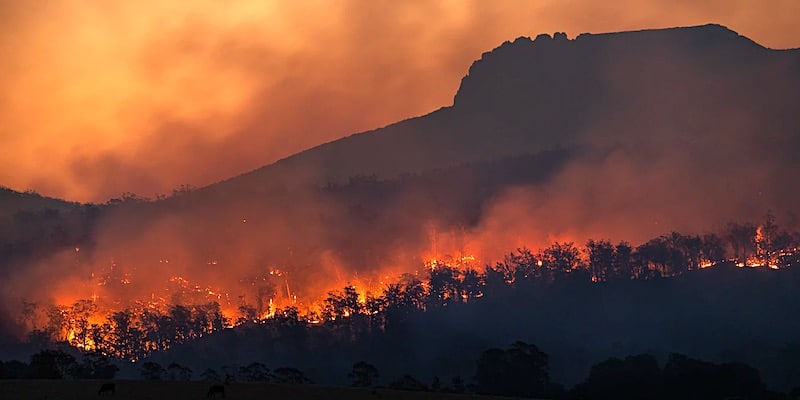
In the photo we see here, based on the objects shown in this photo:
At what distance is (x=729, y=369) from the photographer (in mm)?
194000

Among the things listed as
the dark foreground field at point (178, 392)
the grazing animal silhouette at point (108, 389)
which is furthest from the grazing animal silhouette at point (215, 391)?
the grazing animal silhouette at point (108, 389)

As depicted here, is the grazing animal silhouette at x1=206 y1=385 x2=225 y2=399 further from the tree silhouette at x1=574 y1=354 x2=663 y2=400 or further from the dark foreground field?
the tree silhouette at x1=574 y1=354 x2=663 y2=400

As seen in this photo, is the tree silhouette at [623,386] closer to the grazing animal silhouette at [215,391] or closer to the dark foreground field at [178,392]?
the dark foreground field at [178,392]

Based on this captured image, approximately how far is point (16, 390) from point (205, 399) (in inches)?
957

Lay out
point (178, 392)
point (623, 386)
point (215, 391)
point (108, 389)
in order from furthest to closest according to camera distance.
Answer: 1. point (623, 386)
2. point (178, 392)
3. point (108, 389)
4. point (215, 391)

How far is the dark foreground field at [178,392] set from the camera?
114062 mm

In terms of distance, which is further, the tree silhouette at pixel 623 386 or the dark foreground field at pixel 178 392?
the tree silhouette at pixel 623 386

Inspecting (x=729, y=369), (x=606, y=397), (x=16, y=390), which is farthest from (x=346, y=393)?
(x=729, y=369)

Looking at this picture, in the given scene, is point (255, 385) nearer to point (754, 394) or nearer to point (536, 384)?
point (536, 384)

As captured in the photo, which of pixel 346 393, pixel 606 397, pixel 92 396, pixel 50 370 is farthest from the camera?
pixel 50 370

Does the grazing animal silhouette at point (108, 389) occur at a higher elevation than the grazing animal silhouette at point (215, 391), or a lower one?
higher

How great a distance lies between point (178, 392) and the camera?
4732 inches

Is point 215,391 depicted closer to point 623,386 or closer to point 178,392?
point 178,392

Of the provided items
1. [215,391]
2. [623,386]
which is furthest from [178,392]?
[623,386]
